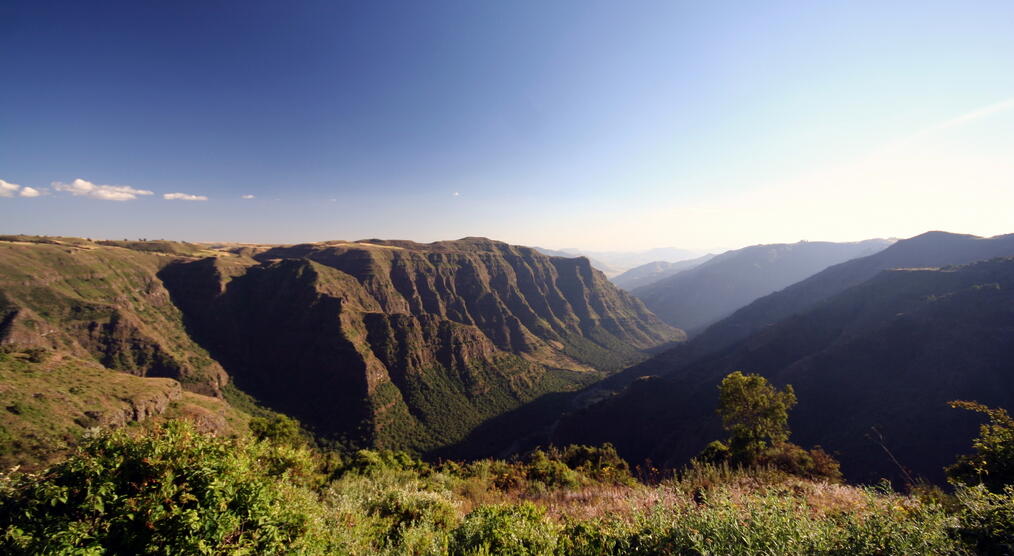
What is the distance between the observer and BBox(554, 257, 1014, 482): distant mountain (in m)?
41.7

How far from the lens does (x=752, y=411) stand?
1110 inches

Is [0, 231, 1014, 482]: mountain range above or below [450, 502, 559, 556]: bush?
below

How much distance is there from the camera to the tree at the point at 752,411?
26.9 meters

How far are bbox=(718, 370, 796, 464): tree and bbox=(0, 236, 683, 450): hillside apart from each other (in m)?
90.3

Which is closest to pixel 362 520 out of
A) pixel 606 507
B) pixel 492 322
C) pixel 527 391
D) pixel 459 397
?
pixel 606 507

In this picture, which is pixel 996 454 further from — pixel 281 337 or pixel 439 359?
pixel 281 337

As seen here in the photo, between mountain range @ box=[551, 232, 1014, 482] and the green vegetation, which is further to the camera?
mountain range @ box=[551, 232, 1014, 482]

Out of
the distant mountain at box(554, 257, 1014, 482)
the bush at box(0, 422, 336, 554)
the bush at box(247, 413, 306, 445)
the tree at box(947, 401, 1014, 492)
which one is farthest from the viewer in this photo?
the distant mountain at box(554, 257, 1014, 482)

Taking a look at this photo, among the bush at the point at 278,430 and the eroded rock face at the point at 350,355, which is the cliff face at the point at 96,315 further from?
the bush at the point at 278,430

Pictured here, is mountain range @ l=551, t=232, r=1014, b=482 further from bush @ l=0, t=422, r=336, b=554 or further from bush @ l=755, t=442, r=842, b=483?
bush @ l=0, t=422, r=336, b=554

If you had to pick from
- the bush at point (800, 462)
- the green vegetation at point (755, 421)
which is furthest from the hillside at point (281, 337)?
the bush at point (800, 462)

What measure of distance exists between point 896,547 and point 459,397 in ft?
405

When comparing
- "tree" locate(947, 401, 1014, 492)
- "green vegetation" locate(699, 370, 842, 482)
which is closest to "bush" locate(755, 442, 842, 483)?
"green vegetation" locate(699, 370, 842, 482)

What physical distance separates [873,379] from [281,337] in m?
163
